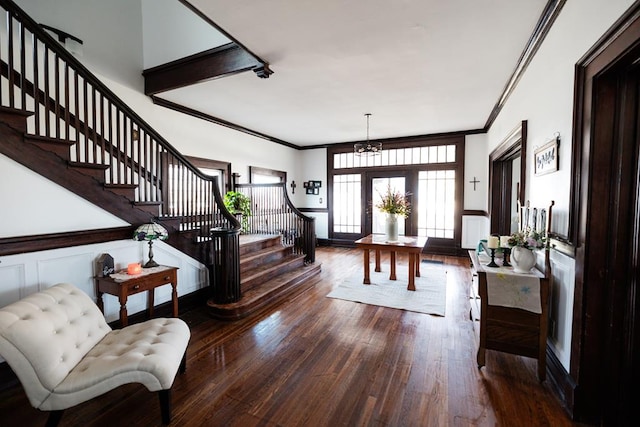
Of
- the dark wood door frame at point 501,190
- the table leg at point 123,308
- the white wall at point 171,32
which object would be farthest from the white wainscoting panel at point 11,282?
the dark wood door frame at point 501,190

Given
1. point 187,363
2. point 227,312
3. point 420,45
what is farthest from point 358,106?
point 187,363

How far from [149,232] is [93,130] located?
106 centimetres

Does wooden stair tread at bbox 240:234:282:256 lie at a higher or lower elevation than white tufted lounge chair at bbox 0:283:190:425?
higher

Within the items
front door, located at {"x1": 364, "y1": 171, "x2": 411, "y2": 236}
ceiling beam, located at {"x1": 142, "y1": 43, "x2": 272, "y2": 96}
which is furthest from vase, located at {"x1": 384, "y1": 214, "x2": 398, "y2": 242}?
ceiling beam, located at {"x1": 142, "y1": 43, "x2": 272, "y2": 96}

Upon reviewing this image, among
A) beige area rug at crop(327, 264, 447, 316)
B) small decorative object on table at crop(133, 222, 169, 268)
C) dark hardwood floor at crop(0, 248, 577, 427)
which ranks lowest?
dark hardwood floor at crop(0, 248, 577, 427)

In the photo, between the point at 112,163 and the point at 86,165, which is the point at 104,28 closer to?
the point at 112,163

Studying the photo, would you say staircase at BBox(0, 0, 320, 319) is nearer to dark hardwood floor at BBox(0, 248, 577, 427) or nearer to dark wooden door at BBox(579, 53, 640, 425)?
dark hardwood floor at BBox(0, 248, 577, 427)

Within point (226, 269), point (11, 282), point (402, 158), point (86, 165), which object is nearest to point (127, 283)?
point (11, 282)

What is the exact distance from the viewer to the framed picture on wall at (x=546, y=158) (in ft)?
7.15

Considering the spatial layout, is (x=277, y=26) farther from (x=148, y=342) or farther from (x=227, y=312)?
(x=227, y=312)

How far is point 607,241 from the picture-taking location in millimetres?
1667

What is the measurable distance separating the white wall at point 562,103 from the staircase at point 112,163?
2985 mm

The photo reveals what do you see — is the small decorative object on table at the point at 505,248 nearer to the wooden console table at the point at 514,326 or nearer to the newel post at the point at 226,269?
the wooden console table at the point at 514,326

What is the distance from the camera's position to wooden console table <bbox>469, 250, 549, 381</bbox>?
2.12 m
